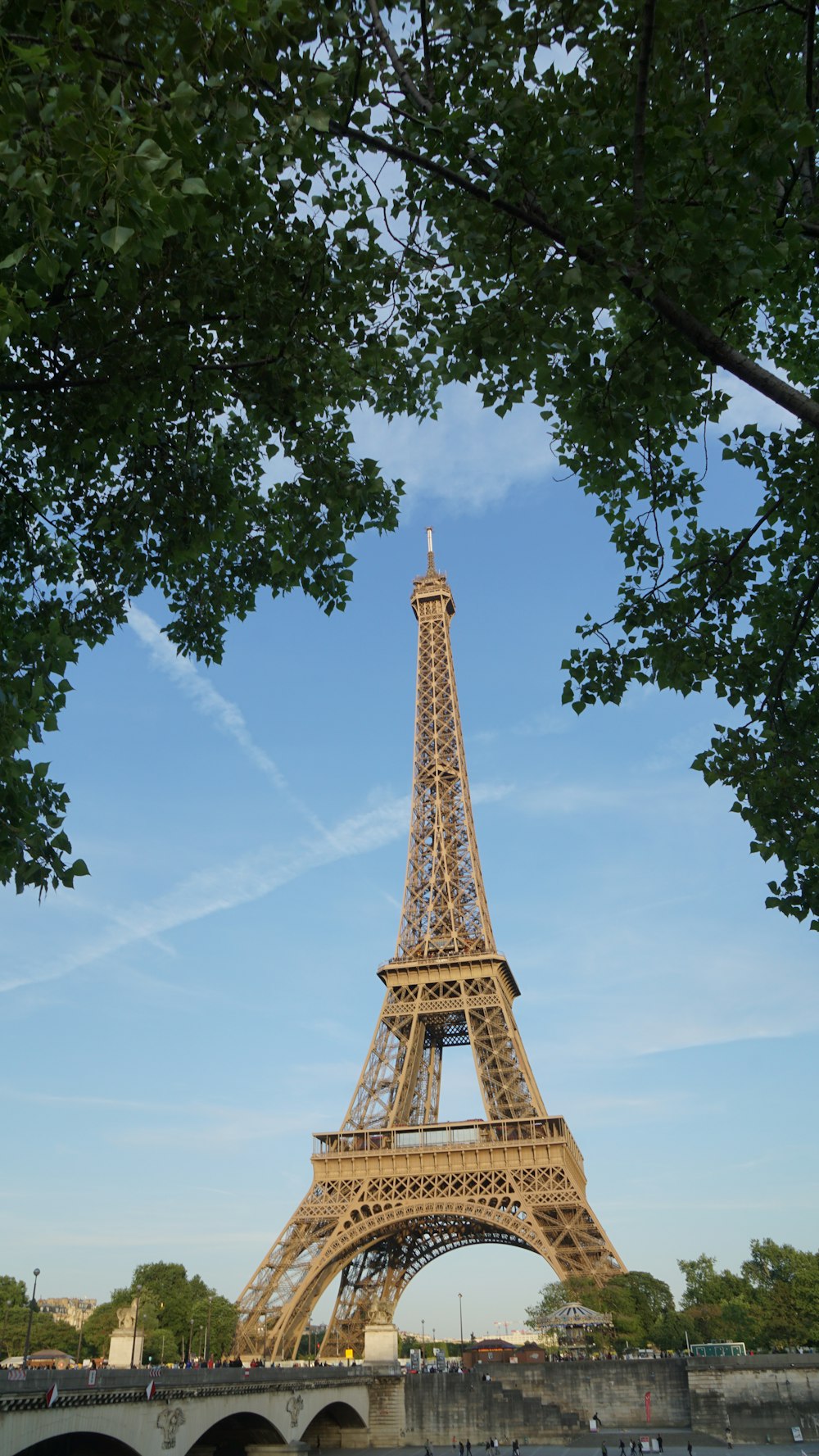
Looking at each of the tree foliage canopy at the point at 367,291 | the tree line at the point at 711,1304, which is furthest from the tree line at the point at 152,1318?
the tree foliage canopy at the point at 367,291

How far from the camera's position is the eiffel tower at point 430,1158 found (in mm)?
45062

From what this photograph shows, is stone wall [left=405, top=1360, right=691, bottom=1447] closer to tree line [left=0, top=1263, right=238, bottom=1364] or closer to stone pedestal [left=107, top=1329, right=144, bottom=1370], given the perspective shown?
stone pedestal [left=107, top=1329, right=144, bottom=1370]

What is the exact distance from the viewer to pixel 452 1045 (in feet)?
203

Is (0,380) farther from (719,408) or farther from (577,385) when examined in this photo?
(719,408)

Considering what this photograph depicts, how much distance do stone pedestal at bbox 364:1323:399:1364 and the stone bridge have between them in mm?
745

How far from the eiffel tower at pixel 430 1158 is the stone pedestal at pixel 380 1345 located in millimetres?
2918

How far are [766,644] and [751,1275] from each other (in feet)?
245

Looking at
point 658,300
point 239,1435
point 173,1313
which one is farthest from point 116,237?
point 173,1313

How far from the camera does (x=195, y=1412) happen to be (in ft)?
84.4

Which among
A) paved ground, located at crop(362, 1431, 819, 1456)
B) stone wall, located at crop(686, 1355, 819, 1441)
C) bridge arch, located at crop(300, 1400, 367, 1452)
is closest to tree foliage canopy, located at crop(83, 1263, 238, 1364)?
bridge arch, located at crop(300, 1400, 367, 1452)

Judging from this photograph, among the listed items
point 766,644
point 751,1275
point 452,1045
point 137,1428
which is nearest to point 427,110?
point 766,644

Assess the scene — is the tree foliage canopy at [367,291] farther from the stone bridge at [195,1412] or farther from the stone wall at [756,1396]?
the stone wall at [756,1396]

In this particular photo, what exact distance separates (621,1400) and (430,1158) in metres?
12.5

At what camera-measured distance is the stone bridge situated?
Answer: 63.1 ft
